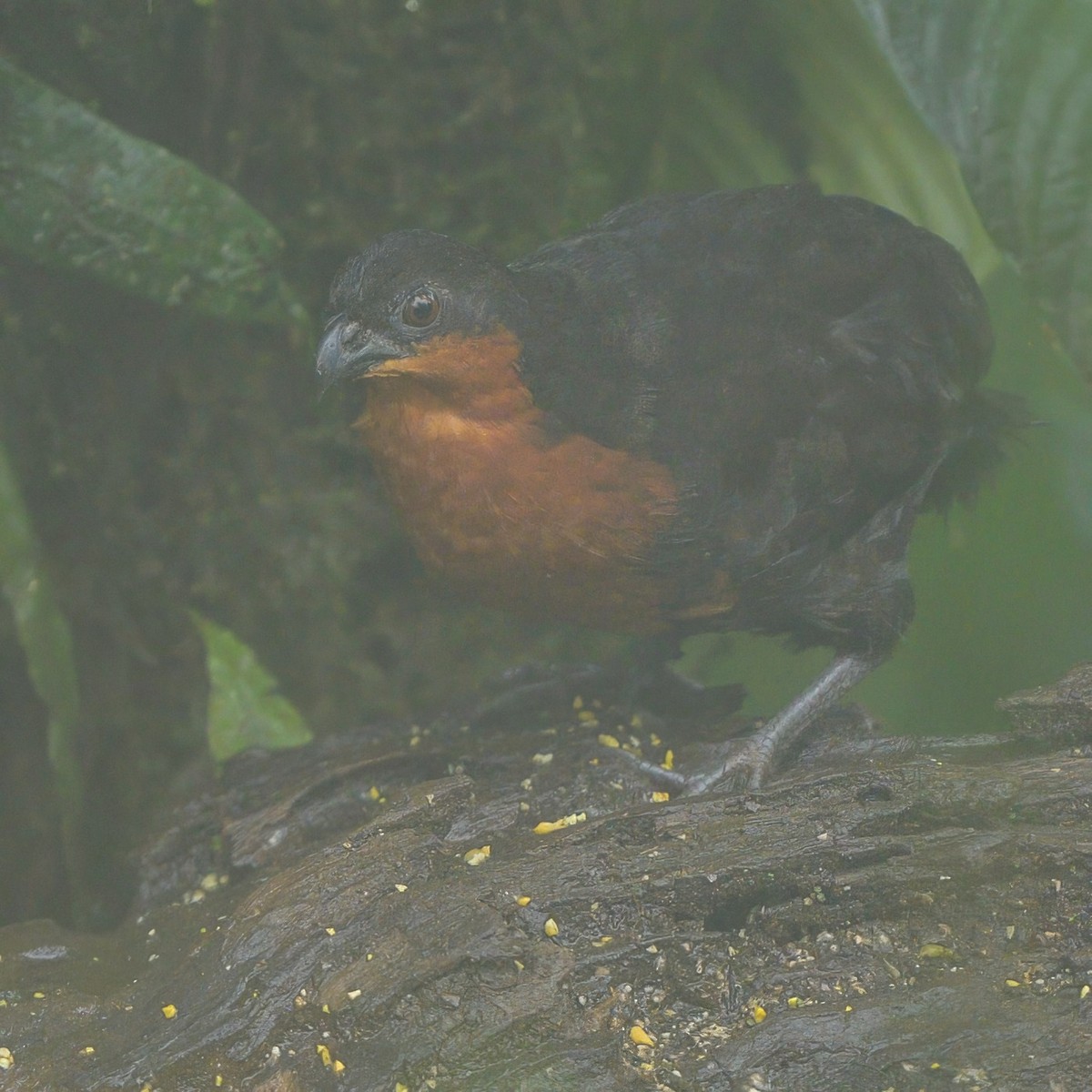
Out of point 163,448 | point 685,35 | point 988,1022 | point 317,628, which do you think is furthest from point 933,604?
point 163,448

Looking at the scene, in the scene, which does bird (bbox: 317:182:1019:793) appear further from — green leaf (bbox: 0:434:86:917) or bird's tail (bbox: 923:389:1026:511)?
green leaf (bbox: 0:434:86:917)

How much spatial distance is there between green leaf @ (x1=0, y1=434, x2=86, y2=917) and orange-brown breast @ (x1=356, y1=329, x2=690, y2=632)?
3.28ft

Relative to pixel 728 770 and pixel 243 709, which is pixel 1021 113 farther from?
pixel 243 709

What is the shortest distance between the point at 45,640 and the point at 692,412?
166 centimetres

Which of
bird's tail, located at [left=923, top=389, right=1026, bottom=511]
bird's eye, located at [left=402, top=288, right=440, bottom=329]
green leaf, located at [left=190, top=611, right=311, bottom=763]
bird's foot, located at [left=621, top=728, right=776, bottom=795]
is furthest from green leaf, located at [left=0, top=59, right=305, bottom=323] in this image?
bird's tail, located at [left=923, top=389, right=1026, bottom=511]

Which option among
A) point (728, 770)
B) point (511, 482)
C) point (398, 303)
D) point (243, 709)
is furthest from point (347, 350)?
point (243, 709)

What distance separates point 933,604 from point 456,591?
3.37 feet

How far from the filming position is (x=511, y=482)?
92.3 inches

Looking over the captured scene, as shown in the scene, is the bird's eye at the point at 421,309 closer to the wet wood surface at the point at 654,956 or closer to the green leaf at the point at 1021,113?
the wet wood surface at the point at 654,956

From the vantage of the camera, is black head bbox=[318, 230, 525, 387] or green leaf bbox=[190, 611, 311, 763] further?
green leaf bbox=[190, 611, 311, 763]

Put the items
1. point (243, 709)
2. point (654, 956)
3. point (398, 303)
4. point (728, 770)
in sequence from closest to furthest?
1. point (654, 956)
2. point (398, 303)
3. point (728, 770)
4. point (243, 709)

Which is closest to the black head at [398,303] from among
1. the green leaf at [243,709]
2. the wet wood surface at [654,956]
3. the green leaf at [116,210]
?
the green leaf at [116,210]

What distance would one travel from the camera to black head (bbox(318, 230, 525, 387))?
87.6 inches

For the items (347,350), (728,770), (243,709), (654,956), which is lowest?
(654,956)
